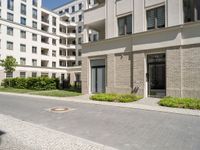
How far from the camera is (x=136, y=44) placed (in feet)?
53.4

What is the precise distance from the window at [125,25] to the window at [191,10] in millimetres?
4820

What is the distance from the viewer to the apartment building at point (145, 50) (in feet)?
45.0

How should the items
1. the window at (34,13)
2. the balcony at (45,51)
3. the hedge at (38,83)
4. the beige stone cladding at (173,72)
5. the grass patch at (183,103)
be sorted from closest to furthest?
1. the grass patch at (183,103)
2. the beige stone cladding at (173,72)
3. the hedge at (38,83)
4. the window at (34,13)
5. the balcony at (45,51)

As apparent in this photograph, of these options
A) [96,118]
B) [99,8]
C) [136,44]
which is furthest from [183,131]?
[99,8]

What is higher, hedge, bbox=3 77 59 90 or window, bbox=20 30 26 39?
window, bbox=20 30 26 39

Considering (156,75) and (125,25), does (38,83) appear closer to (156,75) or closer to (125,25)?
(125,25)

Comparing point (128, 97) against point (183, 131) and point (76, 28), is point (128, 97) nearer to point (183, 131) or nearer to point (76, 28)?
point (183, 131)

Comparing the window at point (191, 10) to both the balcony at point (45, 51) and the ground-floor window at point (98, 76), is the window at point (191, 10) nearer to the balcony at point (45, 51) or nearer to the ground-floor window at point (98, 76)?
the ground-floor window at point (98, 76)

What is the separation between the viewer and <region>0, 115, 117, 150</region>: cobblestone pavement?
5.19 meters

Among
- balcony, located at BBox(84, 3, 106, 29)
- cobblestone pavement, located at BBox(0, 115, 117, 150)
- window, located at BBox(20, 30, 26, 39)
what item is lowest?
cobblestone pavement, located at BBox(0, 115, 117, 150)

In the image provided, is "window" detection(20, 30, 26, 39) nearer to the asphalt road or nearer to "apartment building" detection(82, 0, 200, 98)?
"apartment building" detection(82, 0, 200, 98)

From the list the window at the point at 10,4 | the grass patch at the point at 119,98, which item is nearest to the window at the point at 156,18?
the grass patch at the point at 119,98

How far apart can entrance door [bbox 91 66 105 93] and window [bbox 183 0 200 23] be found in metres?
8.73

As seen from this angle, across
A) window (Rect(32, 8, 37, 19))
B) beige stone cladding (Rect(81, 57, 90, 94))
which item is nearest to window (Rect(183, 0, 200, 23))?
beige stone cladding (Rect(81, 57, 90, 94))
